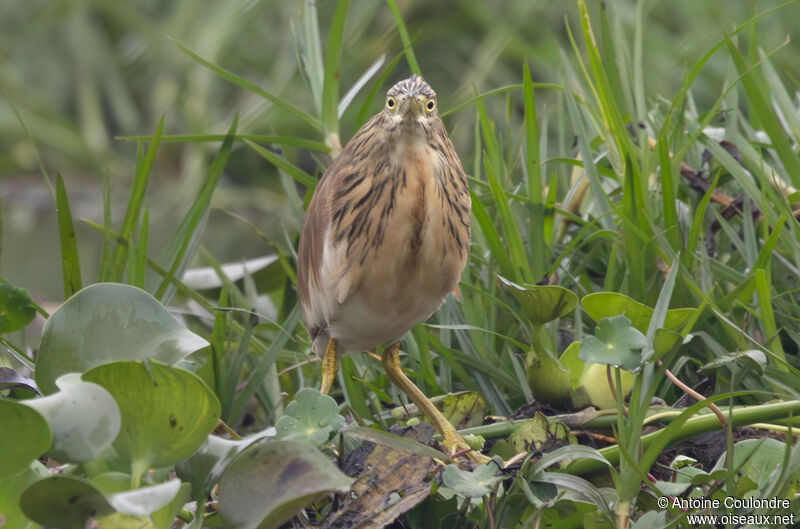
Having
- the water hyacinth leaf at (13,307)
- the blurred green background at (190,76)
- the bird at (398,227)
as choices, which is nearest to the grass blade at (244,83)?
the bird at (398,227)

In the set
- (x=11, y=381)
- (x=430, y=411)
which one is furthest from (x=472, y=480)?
(x=11, y=381)

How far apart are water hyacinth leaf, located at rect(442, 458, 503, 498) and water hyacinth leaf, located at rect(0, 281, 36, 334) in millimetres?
562

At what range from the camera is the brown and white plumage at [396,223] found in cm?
135

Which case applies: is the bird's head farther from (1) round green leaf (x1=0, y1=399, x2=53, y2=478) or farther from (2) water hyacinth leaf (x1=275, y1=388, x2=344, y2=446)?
(1) round green leaf (x1=0, y1=399, x2=53, y2=478)

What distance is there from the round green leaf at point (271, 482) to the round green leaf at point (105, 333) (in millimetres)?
178

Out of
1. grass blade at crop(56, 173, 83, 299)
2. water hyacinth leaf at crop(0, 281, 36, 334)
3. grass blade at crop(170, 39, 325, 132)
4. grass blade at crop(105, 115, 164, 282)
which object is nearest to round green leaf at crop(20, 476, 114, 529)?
water hyacinth leaf at crop(0, 281, 36, 334)

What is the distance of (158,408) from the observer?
1018 mm

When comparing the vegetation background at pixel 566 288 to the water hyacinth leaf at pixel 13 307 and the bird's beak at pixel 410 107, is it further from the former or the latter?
the bird's beak at pixel 410 107

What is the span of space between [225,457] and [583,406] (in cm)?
51

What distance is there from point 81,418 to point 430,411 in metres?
0.54

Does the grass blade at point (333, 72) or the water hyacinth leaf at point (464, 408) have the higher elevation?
the grass blade at point (333, 72)

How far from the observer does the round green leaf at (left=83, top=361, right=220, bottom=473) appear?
3.31 ft

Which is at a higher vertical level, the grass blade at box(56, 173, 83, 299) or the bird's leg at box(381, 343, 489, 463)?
the grass blade at box(56, 173, 83, 299)

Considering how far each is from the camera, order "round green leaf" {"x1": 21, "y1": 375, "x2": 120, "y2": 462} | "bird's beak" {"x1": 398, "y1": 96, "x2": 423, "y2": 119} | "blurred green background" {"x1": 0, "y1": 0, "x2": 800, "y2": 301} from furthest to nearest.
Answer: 1. "blurred green background" {"x1": 0, "y1": 0, "x2": 800, "y2": 301}
2. "bird's beak" {"x1": 398, "y1": 96, "x2": 423, "y2": 119}
3. "round green leaf" {"x1": 21, "y1": 375, "x2": 120, "y2": 462}
